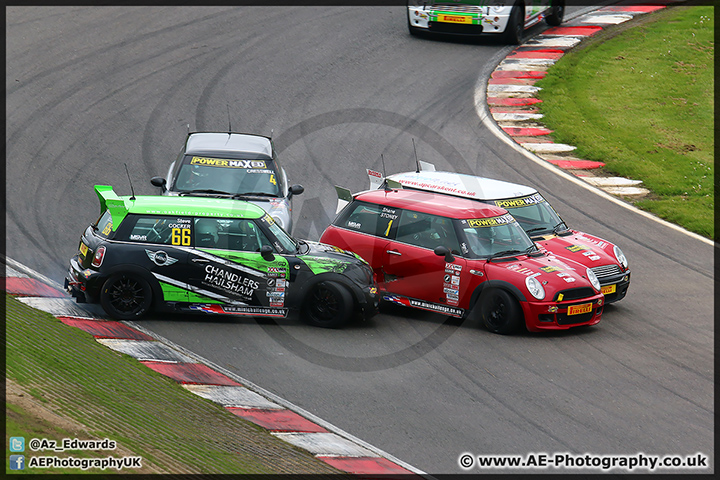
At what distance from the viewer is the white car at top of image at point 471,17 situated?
2238 centimetres

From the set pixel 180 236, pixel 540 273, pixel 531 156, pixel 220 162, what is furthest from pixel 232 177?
pixel 531 156

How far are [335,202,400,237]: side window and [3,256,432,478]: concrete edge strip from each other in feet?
11.5

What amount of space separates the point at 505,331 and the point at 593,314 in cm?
129

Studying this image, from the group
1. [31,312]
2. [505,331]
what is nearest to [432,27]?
[505,331]

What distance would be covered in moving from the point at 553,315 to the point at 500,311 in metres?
0.68

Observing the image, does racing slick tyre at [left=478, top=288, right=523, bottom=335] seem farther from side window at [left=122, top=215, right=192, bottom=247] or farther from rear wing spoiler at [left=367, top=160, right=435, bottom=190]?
side window at [left=122, top=215, right=192, bottom=247]

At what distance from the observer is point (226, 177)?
13031 mm

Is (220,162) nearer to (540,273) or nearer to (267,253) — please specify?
(267,253)

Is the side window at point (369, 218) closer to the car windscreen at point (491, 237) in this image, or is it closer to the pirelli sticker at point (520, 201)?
the car windscreen at point (491, 237)

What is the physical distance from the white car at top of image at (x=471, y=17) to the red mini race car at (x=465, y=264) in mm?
11973

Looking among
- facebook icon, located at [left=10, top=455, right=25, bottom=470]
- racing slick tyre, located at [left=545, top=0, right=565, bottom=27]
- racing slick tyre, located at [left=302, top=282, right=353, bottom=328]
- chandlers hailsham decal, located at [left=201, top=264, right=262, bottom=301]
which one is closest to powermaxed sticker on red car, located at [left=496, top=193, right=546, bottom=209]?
racing slick tyre, located at [left=302, top=282, right=353, bottom=328]

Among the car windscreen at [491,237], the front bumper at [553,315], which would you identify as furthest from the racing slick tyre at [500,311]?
the car windscreen at [491,237]

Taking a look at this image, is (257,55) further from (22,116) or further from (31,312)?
(31,312)

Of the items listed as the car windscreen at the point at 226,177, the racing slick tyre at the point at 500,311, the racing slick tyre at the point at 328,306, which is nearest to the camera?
the racing slick tyre at the point at 328,306
